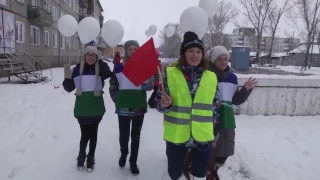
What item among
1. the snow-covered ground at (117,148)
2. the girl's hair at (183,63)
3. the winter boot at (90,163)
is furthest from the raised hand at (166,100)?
the winter boot at (90,163)

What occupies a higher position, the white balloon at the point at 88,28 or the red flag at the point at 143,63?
the white balloon at the point at 88,28

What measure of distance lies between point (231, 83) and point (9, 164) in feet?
10.7

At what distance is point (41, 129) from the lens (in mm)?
5305

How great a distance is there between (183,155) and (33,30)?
2067 cm

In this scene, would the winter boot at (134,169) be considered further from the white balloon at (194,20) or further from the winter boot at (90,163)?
the white balloon at (194,20)

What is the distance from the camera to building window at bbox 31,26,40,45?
64.3 feet

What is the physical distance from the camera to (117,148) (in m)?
4.45

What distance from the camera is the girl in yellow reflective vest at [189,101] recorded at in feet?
7.93

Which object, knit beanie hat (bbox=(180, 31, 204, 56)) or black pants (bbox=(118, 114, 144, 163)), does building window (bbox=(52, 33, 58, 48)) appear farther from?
knit beanie hat (bbox=(180, 31, 204, 56))

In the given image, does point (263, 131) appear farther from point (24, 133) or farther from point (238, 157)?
point (24, 133)

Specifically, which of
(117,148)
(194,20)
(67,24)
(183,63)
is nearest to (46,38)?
(67,24)

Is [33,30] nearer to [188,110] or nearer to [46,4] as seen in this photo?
[46,4]

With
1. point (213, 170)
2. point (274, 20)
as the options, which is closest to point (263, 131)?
point (213, 170)

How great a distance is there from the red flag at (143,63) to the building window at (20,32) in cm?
1653
